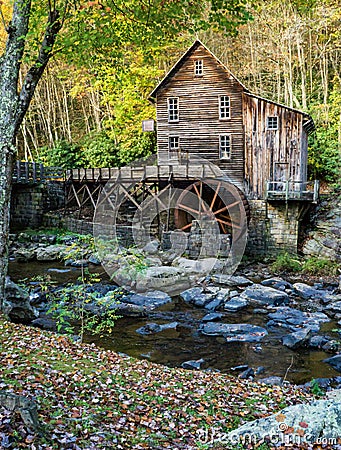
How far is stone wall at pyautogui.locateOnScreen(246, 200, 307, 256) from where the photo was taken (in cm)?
1775

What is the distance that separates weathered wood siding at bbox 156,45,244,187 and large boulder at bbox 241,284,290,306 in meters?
7.26

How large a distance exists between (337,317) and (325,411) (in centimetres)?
810

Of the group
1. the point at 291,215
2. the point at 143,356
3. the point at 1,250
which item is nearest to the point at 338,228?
the point at 291,215

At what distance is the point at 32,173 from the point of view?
2341 centimetres

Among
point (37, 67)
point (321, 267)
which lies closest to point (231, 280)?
point (321, 267)

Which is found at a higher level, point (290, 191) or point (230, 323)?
point (290, 191)

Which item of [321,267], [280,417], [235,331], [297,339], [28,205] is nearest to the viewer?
[280,417]

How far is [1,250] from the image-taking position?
6996 mm

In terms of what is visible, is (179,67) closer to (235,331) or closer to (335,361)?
(235,331)

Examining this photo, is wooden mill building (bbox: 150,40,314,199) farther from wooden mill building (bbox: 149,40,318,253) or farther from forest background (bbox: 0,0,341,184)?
forest background (bbox: 0,0,341,184)

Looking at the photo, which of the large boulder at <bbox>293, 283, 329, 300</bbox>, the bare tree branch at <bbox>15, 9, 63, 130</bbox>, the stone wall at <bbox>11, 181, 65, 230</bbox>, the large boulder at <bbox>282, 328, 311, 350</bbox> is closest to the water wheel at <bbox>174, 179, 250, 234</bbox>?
the large boulder at <bbox>293, 283, 329, 300</bbox>

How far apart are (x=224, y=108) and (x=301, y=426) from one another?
1731 centimetres

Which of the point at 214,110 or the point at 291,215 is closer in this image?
the point at 291,215

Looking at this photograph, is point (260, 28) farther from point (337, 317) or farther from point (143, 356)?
point (143, 356)
